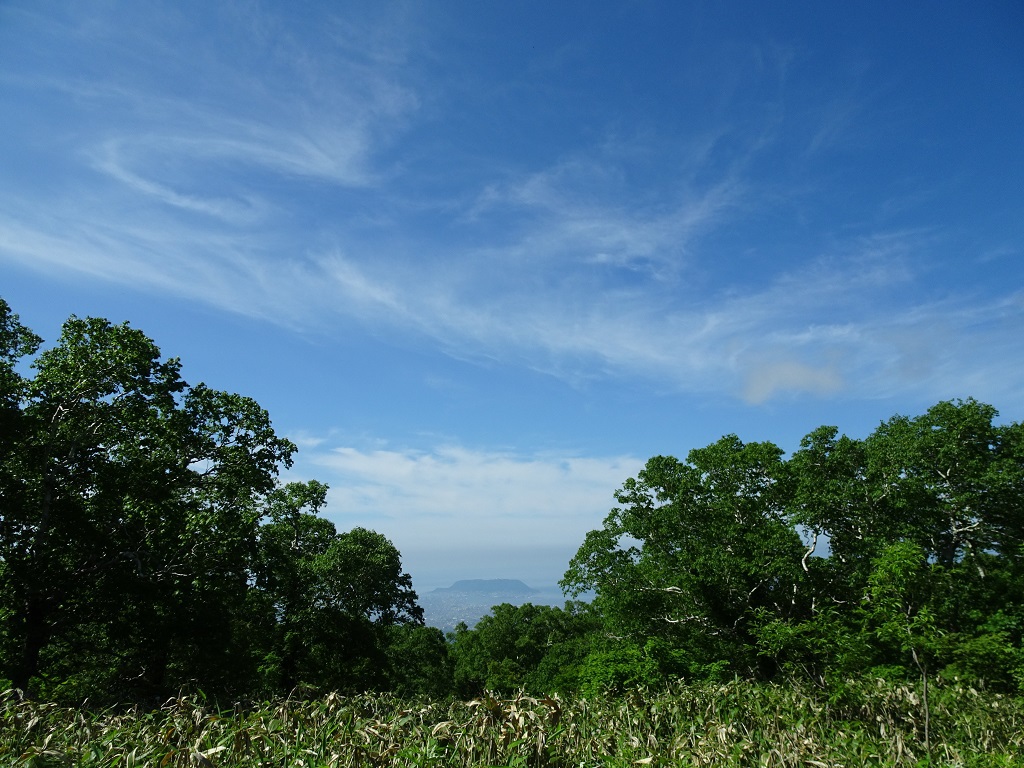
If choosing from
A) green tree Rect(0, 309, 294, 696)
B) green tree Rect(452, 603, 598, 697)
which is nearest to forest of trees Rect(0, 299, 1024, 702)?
green tree Rect(0, 309, 294, 696)

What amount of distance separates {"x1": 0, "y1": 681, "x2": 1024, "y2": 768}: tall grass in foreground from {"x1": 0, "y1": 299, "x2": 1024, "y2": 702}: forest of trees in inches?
58.1

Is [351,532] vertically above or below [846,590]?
above

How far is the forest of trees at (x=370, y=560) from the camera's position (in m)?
13.1

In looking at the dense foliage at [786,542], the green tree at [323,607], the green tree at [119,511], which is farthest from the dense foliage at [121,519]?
the dense foliage at [786,542]

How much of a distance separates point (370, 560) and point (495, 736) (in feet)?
67.9

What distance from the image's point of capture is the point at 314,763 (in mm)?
4621

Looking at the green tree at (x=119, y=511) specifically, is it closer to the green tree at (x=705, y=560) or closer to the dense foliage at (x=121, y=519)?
the dense foliage at (x=121, y=519)

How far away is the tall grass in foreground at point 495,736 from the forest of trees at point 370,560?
148 cm

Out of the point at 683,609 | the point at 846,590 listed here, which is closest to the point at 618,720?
the point at 683,609

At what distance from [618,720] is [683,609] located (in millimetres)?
15404

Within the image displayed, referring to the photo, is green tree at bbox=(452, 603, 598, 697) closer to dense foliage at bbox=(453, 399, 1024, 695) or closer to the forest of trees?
the forest of trees

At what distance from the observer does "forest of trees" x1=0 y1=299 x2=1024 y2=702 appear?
514 inches

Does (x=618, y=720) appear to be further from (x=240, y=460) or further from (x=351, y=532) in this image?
(x=351, y=532)

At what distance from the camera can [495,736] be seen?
558 cm
